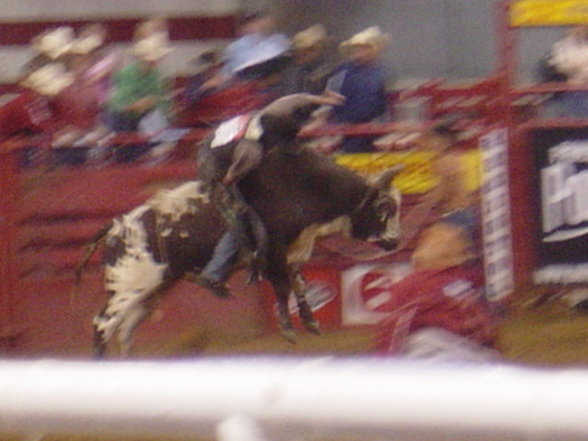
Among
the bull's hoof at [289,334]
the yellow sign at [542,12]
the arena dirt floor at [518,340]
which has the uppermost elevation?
the yellow sign at [542,12]

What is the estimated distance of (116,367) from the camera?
2.38m

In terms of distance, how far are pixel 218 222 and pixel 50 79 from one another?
215cm

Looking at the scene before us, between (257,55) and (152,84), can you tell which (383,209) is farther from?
(257,55)

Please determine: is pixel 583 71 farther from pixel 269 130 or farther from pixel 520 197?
pixel 269 130

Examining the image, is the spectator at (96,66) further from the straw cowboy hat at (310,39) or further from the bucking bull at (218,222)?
the bucking bull at (218,222)

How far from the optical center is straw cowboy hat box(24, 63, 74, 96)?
8961 mm

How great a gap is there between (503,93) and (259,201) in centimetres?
207

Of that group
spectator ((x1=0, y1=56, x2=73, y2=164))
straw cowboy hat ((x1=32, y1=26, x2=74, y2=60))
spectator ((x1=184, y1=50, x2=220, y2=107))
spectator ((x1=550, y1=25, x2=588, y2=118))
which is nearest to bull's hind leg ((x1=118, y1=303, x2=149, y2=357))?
spectator ((x1=0, y1=56, x2=73, y2=164))

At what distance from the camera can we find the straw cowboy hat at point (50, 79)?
29.4 ft

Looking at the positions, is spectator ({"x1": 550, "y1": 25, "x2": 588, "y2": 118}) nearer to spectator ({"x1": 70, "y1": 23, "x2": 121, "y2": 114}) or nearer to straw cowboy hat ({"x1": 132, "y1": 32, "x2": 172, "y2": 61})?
straw cowboy hat ({"x1": 132, "y1": 32, "x2": 172, "y2": 61})

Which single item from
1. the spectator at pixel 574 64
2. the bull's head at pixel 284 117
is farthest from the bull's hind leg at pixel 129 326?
the spectator at pixel 574 64

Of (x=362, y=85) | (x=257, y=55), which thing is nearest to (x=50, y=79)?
(x=257, y=55)

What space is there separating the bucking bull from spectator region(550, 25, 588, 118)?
6.78 feet

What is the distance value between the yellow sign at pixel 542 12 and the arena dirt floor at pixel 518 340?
1680 mm
